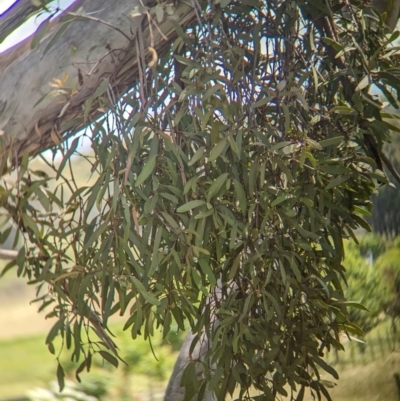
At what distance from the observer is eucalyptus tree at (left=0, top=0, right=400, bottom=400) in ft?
2.35

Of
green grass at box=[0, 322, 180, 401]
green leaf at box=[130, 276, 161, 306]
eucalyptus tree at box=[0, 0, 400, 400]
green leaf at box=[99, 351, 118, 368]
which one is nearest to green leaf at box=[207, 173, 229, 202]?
eucalyptus tree at box=[0, 0, 400, 400]

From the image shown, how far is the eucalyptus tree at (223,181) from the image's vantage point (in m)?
0.72

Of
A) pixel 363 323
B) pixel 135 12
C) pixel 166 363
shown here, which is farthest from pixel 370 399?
pixel 135 12

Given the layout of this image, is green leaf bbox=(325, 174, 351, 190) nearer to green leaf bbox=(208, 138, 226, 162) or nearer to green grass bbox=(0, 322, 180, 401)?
green leaf bbox=(208, 138, 226, 162)

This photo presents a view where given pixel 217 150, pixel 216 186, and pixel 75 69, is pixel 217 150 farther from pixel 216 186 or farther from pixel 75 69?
pixel 75 69

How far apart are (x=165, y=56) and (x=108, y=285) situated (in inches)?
14.0

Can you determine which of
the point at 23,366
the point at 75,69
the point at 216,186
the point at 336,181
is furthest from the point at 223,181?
the point at 23,366

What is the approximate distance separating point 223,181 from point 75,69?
0.28 m

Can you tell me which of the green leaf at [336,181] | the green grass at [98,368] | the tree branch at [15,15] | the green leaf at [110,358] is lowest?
the green grass at [98,368]

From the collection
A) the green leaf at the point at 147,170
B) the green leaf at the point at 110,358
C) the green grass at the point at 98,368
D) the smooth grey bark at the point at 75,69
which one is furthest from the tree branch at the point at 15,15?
the green grass at the point at 98,368

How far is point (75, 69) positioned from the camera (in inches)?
31.5

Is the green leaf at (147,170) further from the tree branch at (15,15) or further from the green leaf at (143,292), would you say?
the tree branch at (15,15)

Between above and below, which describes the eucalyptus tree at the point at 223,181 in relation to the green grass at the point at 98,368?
above

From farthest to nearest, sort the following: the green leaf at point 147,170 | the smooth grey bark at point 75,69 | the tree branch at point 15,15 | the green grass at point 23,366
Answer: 1. the green grass at point 23,366
2. the tree branch at point 15,15
3. the smooth grey bark at point 75,69
4. the green leaf at point 147,170
